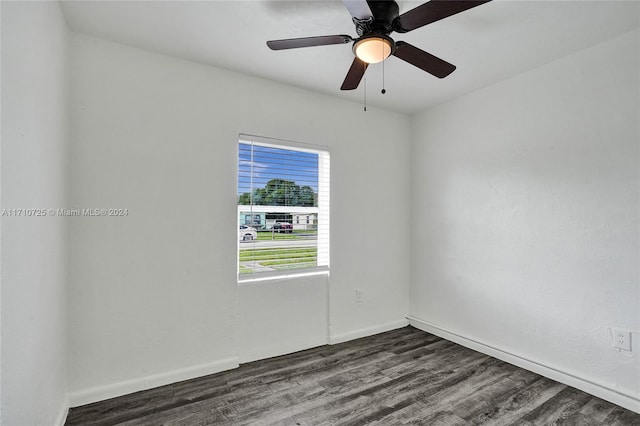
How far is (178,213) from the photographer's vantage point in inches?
98.1

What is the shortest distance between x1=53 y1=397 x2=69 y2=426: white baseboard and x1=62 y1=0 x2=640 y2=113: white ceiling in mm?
2447

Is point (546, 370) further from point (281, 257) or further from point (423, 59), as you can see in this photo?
point (423, 59)

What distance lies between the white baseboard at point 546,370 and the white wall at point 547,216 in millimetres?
17

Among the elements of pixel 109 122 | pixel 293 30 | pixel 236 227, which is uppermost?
pixel 293 30

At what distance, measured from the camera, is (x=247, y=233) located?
285 centimetres

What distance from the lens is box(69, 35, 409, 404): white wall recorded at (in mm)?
2199

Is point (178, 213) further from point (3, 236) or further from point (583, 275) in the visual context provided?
point (583, 275)

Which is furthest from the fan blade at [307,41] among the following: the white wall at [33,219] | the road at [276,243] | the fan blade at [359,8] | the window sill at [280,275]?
the window sill at [280,275]

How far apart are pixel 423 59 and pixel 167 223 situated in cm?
214

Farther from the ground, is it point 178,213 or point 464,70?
point 464,70

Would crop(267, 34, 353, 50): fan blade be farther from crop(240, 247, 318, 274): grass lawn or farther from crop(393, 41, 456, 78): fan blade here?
crop(240, 247, 318, 274): grass lawn

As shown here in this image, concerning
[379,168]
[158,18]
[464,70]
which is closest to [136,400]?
[158,18]

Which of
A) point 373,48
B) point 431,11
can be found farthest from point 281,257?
point 431,11

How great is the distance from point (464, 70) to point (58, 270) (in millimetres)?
3315
